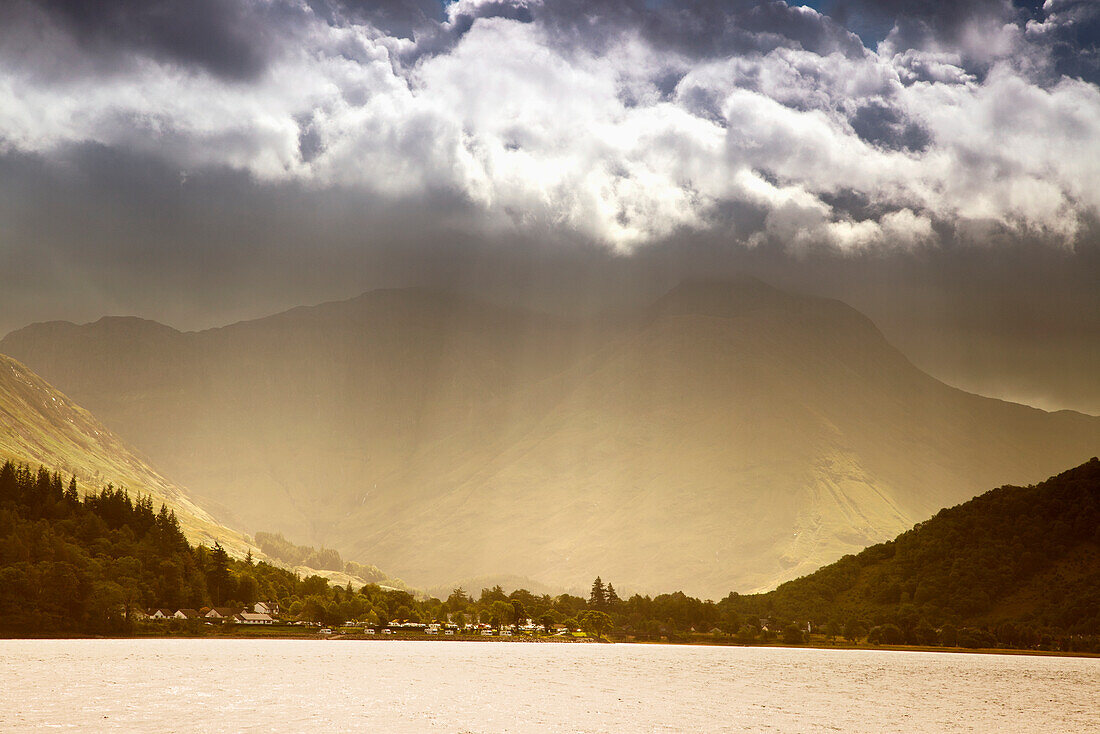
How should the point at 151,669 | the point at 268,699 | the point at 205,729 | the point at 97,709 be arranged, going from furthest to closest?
the point at 151,669, the point at 268,699, the point at 97,709, the point at 205,729

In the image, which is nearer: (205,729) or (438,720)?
(205,729)

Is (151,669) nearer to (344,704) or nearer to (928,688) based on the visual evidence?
(344,704)

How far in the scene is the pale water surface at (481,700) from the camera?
102312 mm

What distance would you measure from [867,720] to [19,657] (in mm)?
143954

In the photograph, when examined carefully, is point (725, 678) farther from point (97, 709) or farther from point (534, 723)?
point (97, 709)

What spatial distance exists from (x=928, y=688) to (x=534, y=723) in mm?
93498

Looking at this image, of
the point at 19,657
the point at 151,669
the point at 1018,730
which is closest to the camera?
the point at 1018,730

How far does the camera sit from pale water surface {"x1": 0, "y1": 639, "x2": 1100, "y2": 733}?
102 metres

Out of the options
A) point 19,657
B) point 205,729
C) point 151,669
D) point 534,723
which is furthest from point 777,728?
point 19,657

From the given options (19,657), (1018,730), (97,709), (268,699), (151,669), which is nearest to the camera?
(97,709)

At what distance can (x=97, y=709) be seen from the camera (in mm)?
103562

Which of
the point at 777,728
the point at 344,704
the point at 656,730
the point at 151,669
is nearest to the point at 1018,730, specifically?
the point at 777,728

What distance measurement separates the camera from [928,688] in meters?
172

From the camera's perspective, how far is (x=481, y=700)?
131000 mm
